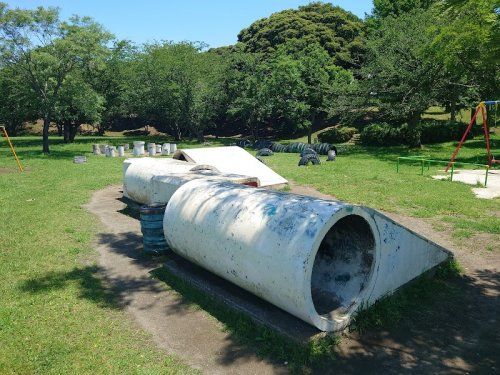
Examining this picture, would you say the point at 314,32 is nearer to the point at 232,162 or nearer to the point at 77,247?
the point at 232,162

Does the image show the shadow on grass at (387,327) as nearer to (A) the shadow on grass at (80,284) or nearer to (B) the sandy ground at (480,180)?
(A) the shadow on grass at (80,284)

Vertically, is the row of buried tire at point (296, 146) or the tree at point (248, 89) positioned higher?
the tree at point (248, 89)

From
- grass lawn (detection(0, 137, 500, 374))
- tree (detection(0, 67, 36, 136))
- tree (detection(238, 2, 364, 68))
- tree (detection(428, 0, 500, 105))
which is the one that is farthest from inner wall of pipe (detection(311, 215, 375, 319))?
tree (detection(238, 2, 364, 68))

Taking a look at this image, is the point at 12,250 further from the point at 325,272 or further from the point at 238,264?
the point at 325,272

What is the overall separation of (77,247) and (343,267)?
22.3 ft

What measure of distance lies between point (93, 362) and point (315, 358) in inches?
120

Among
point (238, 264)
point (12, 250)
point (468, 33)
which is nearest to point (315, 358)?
point (238, 264)

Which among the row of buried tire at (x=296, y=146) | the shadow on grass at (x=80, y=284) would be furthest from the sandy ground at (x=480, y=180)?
the shadow on grass at (x=80, y=284)

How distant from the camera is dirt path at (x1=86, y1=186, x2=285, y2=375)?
561 centimetres

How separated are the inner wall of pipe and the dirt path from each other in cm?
155

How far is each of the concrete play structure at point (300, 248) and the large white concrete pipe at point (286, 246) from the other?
0.01 m

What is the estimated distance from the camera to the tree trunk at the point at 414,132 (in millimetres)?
28972

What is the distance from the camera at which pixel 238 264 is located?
21.7ft

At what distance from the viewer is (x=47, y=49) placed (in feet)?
89.7
